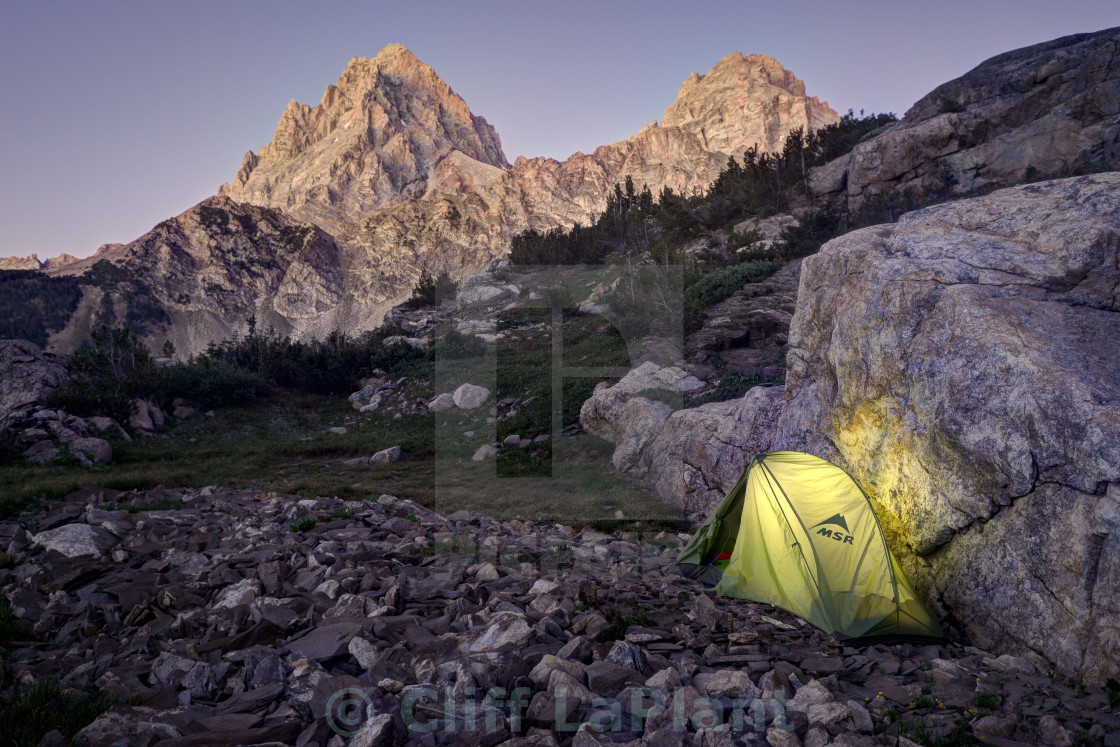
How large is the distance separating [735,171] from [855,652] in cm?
4376

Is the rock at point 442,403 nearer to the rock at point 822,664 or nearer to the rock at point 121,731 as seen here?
the rock at point 822,664

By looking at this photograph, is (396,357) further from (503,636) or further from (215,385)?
(503,636)

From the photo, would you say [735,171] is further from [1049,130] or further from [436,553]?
[436,553]

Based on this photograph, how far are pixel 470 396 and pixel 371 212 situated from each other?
453 feet

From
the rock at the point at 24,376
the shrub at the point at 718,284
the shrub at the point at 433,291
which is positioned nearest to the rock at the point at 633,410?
the shrub at the point at 718,284

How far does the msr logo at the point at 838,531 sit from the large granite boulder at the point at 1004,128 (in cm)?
2899

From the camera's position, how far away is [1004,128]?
32.3m

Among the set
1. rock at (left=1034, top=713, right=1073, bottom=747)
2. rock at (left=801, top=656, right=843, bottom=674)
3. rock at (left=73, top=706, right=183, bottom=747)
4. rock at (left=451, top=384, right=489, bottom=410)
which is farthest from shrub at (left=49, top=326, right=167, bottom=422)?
rock at (left=1034, top=713, right=1073, bottom=747)

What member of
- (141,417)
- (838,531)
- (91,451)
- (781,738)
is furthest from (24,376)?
(781,738)

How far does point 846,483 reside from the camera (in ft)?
24.0

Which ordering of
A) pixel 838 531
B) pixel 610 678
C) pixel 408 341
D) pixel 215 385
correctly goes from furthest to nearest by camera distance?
1. pixel 408 341
2. pixel 215 385
3. pixel 838 531
4. pixel 610 678

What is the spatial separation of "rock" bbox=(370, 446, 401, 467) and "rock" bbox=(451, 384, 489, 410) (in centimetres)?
437

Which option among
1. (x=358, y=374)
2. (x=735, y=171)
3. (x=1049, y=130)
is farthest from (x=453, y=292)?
(x=1049, y=130)

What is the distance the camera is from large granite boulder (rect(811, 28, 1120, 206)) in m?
28.4
